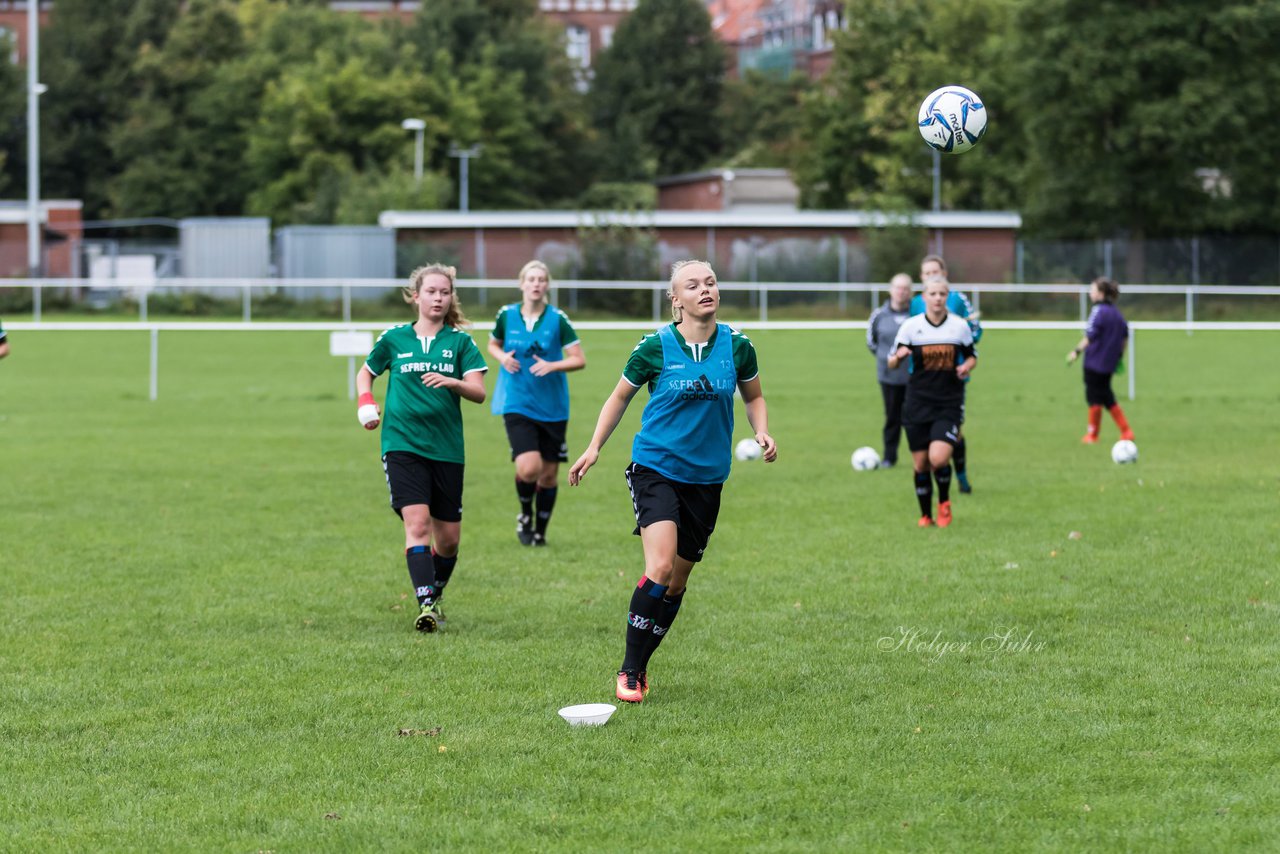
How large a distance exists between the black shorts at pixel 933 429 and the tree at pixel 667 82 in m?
86.1

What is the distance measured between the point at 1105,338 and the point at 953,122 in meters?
8.86

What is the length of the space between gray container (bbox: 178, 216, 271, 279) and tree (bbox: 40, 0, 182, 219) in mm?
32556

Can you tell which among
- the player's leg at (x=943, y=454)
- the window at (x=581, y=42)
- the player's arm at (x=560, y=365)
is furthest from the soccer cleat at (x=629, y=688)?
the window at (x=581, y=42)

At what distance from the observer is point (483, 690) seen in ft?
25.7

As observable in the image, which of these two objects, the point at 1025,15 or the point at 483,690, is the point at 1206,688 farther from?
the point at 1025,15

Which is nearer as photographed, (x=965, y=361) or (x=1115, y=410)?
(x=965, y=361)

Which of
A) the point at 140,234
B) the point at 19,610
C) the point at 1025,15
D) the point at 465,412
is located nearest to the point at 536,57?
the point at 140,234

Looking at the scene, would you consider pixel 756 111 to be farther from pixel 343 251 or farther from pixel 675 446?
pixel 675 446

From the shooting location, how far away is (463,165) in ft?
238

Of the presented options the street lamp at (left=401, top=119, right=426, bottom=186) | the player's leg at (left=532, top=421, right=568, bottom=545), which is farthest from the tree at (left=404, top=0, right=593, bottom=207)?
Result: the player's leg at (left=532, top=421, right=568, bottom=545)

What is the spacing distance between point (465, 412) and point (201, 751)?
17.8m

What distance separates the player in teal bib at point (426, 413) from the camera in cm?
923

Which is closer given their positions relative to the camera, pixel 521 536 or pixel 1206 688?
pixel 1206 688

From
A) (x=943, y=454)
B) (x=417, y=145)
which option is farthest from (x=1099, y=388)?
(x=417, y=145)
